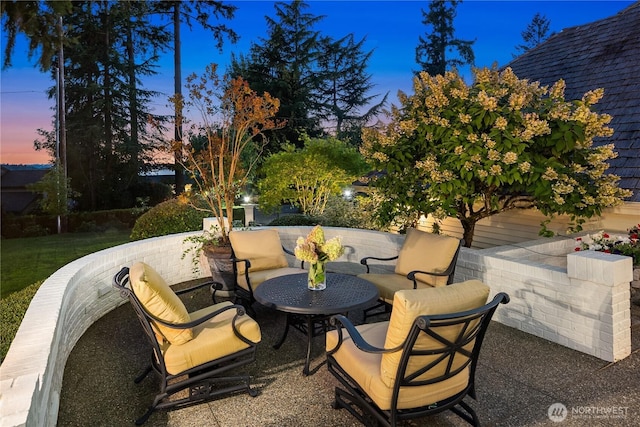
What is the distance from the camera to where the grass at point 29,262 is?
365cm

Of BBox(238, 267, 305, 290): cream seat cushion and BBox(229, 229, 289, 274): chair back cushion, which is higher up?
BBox(229, 229, 289, 274): chair back cushion

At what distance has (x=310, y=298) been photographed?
3539 millimetres

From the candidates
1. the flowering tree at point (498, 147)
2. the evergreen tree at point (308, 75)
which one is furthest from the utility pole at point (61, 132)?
the flowering tree at point (498, 147)

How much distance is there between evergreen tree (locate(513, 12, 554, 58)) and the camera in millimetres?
29797

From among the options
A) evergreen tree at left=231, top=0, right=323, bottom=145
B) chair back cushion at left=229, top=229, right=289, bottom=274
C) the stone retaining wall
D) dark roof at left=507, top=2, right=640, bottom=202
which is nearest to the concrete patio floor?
the stone retaining wall

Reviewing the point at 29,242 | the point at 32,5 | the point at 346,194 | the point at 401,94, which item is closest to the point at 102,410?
the point at 401,94

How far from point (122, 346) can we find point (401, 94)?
14.6 feet

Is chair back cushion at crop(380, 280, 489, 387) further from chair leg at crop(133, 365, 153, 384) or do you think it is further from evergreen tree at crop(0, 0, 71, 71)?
evergreen tree at crop(0, 0, 71, 71)

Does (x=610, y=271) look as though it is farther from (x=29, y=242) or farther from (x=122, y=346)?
(x=29, y=242)

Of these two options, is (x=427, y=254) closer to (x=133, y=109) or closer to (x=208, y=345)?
(x=208, y=345)

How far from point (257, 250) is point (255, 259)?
11 cm

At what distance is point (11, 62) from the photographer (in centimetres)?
792

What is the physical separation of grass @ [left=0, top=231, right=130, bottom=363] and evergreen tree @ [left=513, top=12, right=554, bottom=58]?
30.2 meters

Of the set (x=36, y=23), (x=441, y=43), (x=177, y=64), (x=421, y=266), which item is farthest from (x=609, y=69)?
(x=441, y=43)
